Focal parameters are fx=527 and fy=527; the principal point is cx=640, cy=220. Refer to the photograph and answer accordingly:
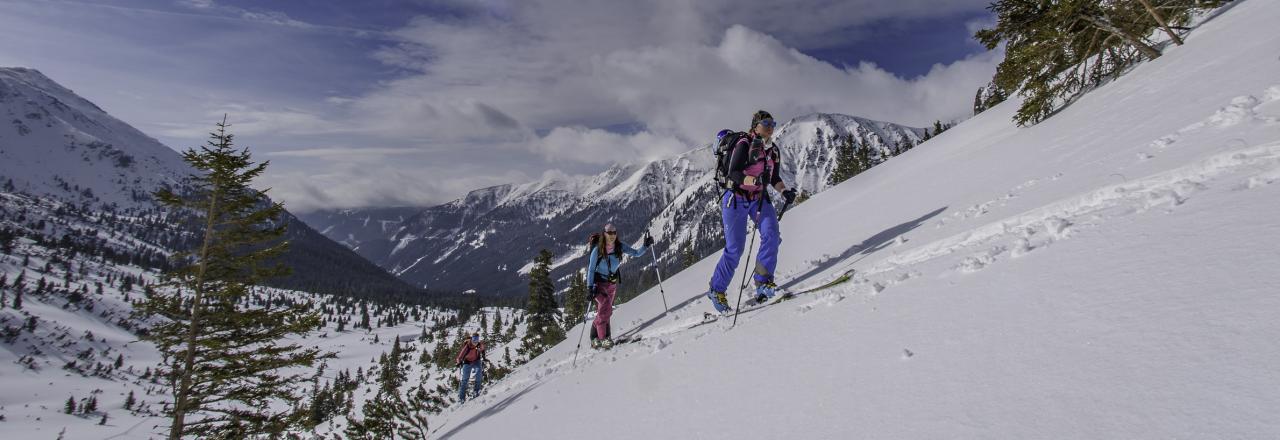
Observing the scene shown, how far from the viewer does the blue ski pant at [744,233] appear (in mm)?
8117

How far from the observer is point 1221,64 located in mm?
9078

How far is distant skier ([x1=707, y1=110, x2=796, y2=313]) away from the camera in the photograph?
8062 mm

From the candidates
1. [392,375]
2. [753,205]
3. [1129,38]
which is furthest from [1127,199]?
[392,375]

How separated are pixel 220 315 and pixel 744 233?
56.3 ft

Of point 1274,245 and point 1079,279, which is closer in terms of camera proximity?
point 1274,245

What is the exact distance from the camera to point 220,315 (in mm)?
16500

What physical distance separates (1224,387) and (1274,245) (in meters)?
1.59

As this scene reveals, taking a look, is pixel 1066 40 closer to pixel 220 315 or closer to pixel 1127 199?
pixel 1127 199

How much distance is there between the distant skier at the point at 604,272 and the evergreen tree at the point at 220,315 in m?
10.5

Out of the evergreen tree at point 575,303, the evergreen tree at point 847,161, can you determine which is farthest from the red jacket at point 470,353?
the evergreen tree at point 847,161

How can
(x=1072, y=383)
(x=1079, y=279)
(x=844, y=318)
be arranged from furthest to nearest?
(x=844, y=318) → (x=1079, y=279) → (x=1072, y=383)

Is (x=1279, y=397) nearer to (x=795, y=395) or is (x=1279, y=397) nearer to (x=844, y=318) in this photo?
(x=795, y=395)

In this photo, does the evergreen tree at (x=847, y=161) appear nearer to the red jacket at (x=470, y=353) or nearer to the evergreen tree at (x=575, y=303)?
the evergreen tree at (x=575, y=303)

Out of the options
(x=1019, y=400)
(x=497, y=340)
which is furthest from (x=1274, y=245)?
(x=497, y=340)
